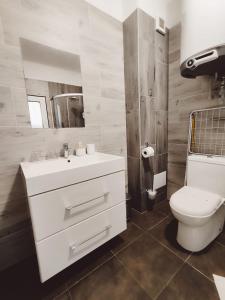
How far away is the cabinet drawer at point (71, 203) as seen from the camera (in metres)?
0.75

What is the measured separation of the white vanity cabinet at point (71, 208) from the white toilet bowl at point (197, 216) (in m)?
Answer: 0.47

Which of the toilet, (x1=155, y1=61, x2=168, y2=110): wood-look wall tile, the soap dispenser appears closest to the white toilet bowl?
the toilet

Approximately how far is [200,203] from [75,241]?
92 cm

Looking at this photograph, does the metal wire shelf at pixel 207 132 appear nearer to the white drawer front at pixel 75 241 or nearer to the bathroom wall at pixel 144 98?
the bathroom wall at pixel 144 98

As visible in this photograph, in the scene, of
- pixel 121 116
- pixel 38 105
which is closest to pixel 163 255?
pixel 121 116

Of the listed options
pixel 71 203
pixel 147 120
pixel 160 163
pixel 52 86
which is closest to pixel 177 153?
pixel 160 163

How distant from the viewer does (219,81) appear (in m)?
1.29

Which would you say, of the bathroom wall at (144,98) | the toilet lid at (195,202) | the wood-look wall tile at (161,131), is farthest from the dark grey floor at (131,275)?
the wood-look wall tile at (161,131)

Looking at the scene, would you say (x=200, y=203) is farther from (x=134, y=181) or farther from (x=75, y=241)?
(x=75, y=241)

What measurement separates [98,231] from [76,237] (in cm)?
16

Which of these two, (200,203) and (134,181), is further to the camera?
(134,181)

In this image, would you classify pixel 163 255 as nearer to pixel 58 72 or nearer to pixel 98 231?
pixel 98 231

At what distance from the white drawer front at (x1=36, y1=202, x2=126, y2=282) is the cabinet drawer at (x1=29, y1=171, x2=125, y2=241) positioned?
44 mm

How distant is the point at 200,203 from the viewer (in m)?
1.08
